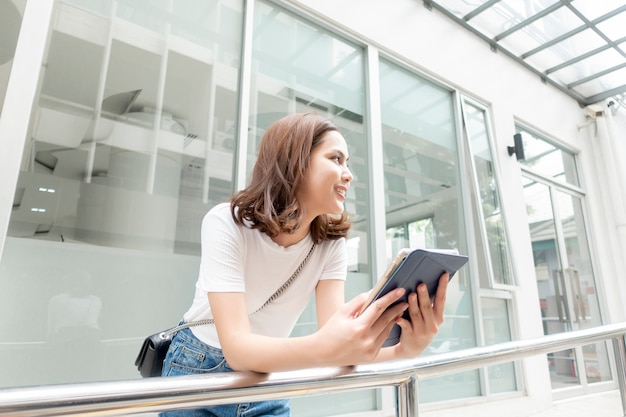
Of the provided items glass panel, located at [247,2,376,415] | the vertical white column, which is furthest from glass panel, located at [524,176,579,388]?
the vertical white column

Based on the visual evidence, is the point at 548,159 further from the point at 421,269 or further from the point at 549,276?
the point at 421,269

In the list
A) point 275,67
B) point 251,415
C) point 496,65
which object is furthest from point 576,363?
point 251,415

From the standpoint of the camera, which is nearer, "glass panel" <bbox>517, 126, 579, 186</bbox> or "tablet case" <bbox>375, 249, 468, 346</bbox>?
"tablet case" <bbox>375, 249, 468, 346</bbox>

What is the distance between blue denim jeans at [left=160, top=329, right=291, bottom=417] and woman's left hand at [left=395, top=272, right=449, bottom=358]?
34 centimetres

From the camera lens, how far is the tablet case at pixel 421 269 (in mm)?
604

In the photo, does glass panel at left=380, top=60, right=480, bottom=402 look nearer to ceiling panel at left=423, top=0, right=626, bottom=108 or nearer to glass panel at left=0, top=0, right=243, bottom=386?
ceiling panel at left=423, top=0, right=626, bottom=108

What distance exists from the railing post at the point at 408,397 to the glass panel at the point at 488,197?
2.85 metres

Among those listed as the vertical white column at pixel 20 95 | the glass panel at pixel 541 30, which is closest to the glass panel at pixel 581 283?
the glass panel at pixel 541 30

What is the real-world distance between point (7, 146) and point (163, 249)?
2.57 ft

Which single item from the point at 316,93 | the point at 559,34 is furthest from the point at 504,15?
the point at 316,93

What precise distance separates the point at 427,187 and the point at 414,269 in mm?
2871

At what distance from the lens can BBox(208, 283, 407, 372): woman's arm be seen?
63 centimetres

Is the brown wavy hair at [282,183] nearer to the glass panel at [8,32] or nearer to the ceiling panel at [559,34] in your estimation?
the glass panel at [8,32]

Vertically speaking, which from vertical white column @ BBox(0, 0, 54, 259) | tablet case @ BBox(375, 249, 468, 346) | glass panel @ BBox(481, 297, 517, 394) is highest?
vertical white column @ BBox(0, 0, 54, 259)
